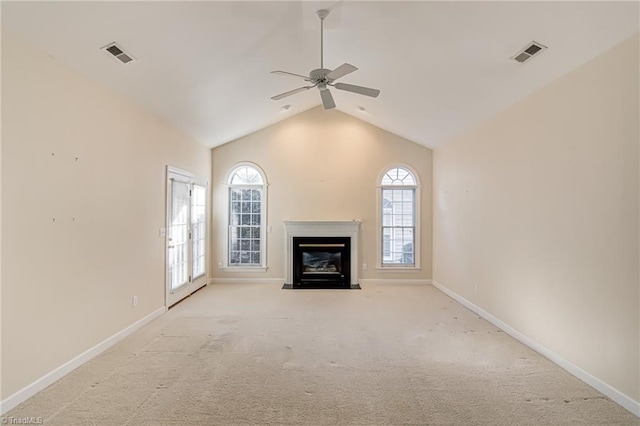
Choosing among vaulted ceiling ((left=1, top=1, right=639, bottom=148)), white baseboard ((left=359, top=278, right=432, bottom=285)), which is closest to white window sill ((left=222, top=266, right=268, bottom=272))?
white baseboard ((left=359, top=278, right=432, bottom=285))

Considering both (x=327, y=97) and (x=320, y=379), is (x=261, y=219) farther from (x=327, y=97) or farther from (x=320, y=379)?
(x=320, y=379)

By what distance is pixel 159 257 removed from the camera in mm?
4617

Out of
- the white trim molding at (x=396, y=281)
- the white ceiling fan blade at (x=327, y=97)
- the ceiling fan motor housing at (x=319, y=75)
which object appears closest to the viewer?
the ceiling fan motor housing at (x=319, y=75)

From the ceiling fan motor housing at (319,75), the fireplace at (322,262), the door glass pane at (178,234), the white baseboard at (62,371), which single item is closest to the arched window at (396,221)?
the fireplace at (322,262)

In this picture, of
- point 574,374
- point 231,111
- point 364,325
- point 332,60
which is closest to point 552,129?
point 574,374

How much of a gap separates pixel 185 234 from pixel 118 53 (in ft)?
10.3

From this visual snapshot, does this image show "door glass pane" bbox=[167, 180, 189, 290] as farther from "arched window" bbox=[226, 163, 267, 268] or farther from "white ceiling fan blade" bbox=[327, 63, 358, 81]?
"white ceiling fan blade" bbox=[327, 63, 358, 81]

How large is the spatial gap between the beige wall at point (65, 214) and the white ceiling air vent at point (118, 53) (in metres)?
0.40

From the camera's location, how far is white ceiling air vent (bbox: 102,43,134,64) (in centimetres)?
287

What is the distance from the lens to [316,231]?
259 inches

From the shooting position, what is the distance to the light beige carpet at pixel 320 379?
91.4 inches

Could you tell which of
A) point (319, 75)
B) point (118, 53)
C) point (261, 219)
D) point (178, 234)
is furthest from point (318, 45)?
point (261, 219)

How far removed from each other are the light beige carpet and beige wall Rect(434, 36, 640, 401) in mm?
363

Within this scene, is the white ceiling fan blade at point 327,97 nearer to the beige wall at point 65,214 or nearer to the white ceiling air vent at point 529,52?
the white ceiling air vent at point 529,52
